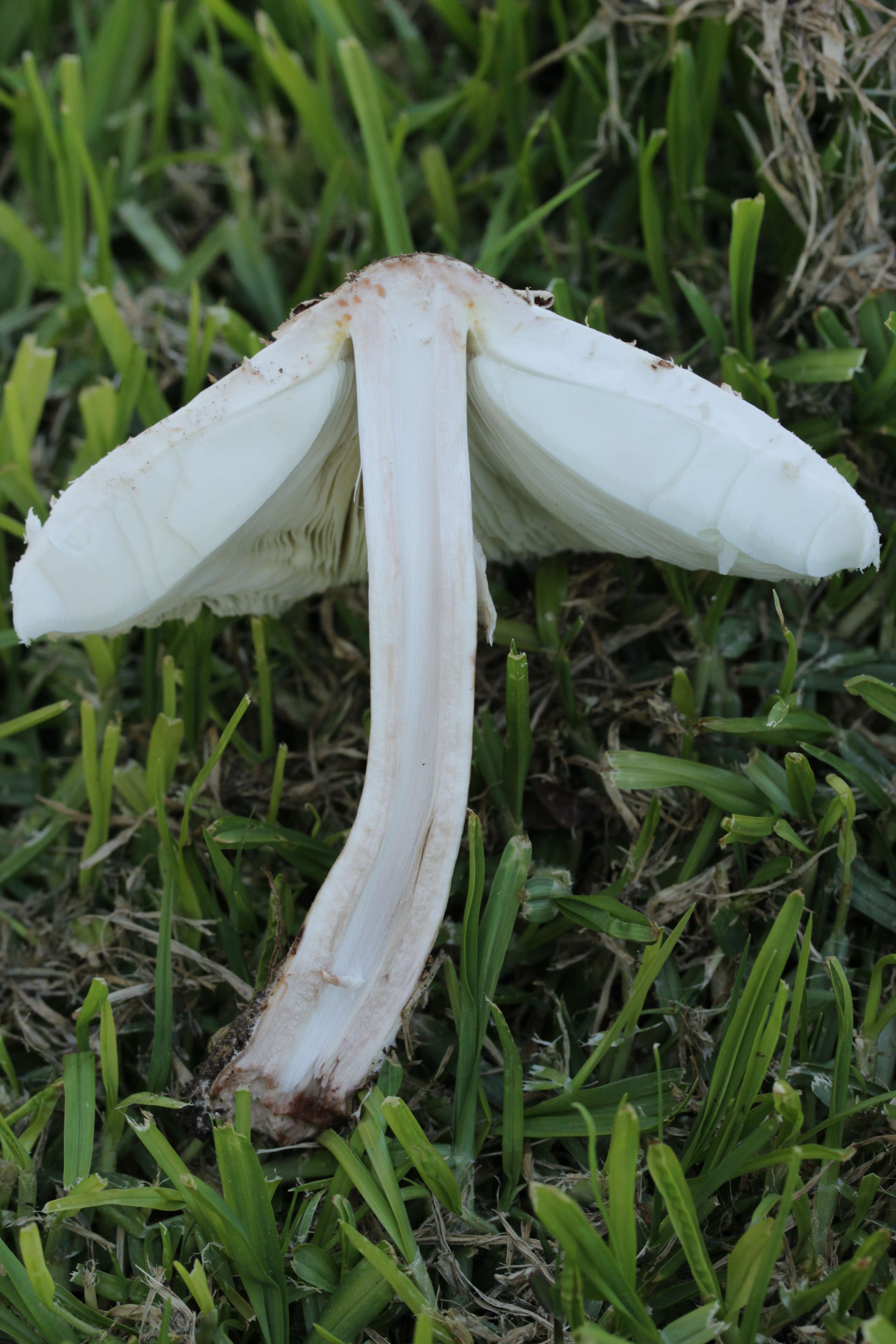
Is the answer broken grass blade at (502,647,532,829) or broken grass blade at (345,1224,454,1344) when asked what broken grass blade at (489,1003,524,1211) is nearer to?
broken grass blade at (345,1224,454,1344)

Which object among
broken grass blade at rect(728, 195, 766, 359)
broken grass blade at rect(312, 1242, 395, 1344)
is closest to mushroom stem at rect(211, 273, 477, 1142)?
broken grass blade at rect(312, 1242, 395, 1344)

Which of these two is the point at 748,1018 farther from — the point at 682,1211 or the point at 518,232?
the point at 518,232

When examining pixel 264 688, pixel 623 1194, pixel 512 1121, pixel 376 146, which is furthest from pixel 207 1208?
pixel 376 146

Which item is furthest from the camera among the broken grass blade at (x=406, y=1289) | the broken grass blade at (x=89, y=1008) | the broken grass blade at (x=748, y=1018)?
the broken grass blade at (x=89, y=1008)

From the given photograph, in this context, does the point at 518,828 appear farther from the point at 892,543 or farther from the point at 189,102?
the point at 189,102

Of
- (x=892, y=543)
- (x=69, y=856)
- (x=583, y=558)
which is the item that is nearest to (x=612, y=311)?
(x=583, y=558)

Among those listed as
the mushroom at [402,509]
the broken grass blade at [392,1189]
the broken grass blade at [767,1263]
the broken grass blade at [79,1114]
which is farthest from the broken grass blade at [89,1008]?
the broken grass blade at [767,1263]

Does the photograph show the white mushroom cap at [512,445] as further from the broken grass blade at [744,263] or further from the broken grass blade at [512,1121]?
the broken grass blade at [512,1121]
